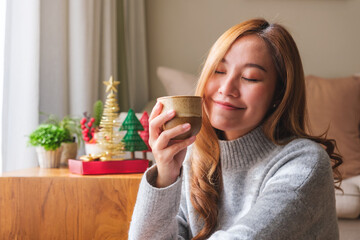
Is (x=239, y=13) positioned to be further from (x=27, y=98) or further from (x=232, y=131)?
(x=232, y=131)

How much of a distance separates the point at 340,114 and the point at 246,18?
101 centimetres

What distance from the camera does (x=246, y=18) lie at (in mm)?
2916

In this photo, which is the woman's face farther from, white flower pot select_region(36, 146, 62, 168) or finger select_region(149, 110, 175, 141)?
white flower pot select_region(36, 146, 62, 168)

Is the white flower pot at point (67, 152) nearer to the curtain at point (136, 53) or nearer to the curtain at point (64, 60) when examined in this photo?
the curtain at point (64, 60)

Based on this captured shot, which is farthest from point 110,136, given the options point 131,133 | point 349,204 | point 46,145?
point 349,204

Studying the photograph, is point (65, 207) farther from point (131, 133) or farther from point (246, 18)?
point (246, 18)

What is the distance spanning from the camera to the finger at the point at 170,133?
84 centimetres

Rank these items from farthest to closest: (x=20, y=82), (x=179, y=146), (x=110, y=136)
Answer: (x=20, y=82), (x=110, y=136), (x=179, y=146)

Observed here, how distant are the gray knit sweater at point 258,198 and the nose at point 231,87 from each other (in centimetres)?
14

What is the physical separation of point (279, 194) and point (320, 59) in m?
2.37

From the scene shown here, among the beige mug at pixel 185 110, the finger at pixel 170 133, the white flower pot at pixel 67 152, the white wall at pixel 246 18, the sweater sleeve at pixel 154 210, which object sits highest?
the white wall at pixel 246 18

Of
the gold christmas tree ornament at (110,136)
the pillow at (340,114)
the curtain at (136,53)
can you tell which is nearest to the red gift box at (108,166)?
the gold christmas tree ornament at (110,136)

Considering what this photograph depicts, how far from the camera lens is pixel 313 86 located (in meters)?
2.38

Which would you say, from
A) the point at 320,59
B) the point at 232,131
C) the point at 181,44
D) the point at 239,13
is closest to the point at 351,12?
the point at 320,59
